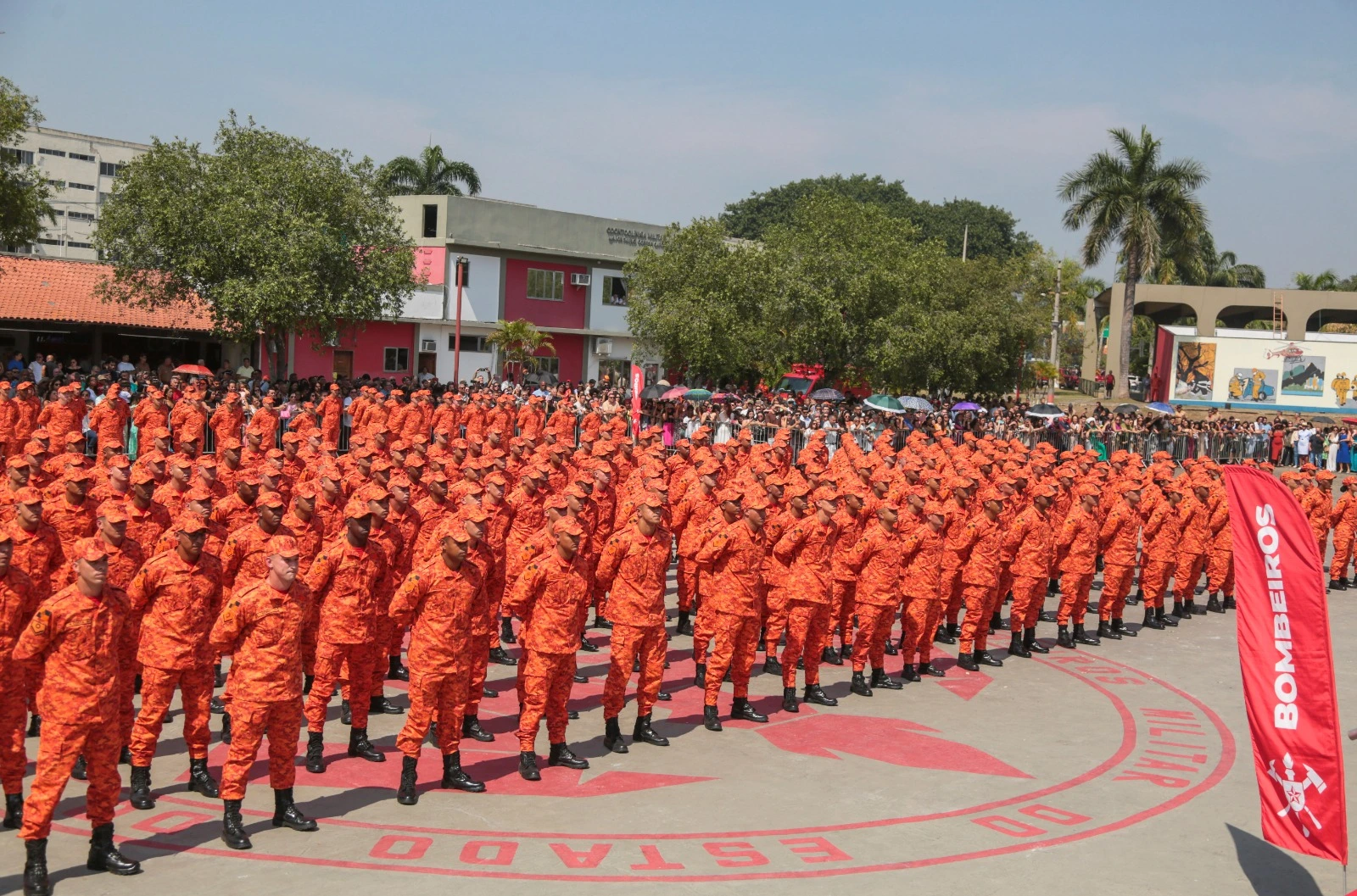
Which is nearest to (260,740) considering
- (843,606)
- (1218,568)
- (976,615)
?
(843,606)

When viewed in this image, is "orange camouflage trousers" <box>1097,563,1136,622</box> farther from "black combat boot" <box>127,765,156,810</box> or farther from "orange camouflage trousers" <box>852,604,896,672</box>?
"black combat boot" <box>127,765,156,810</box>

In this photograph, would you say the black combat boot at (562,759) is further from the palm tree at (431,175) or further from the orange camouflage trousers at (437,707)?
the palm tree at (431,175)

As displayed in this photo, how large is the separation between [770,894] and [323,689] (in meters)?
3.67

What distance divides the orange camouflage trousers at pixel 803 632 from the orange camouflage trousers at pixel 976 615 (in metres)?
2.45

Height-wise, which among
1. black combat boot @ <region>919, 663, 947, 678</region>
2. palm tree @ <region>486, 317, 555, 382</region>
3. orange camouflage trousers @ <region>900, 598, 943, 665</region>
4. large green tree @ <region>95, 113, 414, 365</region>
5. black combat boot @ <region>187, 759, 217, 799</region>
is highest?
large green tree @ <region>95, 113, 414, 365</region>

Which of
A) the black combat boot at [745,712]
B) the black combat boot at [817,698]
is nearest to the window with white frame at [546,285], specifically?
the black combat boot at [817,698]

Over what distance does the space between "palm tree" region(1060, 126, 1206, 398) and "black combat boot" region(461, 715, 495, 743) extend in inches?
1556

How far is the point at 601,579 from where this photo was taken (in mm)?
10266

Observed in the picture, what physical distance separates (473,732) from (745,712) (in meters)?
2.51

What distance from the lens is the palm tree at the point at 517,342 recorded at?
40500 mm

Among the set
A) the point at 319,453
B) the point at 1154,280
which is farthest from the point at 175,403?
the point at 1154,280

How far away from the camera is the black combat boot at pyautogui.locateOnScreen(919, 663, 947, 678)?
42.9ft

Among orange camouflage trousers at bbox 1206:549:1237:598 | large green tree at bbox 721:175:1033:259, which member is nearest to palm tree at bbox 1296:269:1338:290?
large green tree at bbox 721:175:1033:259

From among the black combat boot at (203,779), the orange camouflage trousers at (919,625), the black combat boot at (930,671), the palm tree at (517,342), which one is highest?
the palm tree at (517,342)
